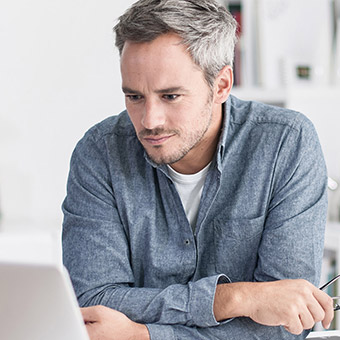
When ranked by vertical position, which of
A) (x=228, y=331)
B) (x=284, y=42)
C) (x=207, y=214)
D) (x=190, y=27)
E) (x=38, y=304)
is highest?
(x=190, y=27)

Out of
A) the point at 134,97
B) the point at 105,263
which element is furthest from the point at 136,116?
the point at 105,263

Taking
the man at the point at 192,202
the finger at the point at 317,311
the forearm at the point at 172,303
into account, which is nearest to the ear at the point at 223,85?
the man at the point at 192,202

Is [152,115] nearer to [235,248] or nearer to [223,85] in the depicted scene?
[223,85]

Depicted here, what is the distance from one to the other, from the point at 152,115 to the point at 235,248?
0.37m

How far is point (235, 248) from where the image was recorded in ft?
4.84

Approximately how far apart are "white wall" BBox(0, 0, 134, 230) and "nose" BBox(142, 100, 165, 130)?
186 cm

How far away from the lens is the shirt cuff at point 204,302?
1.29 m

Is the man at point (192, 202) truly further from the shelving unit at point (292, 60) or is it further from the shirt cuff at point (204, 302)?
the shelving unit at point (292, 60)

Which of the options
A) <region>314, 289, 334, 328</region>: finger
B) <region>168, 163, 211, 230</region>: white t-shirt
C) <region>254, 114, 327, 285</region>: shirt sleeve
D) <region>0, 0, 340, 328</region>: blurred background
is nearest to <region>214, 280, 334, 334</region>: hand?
<region>314, 289, 334, 328</region>: finger

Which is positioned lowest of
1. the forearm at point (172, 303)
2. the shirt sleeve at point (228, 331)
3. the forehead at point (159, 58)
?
the shirt sleeve at point (228, 331)

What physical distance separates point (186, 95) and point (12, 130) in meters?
1.96

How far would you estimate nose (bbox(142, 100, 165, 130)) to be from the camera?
1.34 meters

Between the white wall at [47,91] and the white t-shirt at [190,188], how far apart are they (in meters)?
1.69

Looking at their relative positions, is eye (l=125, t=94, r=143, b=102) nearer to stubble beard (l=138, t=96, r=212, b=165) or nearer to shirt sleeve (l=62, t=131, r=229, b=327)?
stubble beard (l=138, t=96, r=212, b=165)
